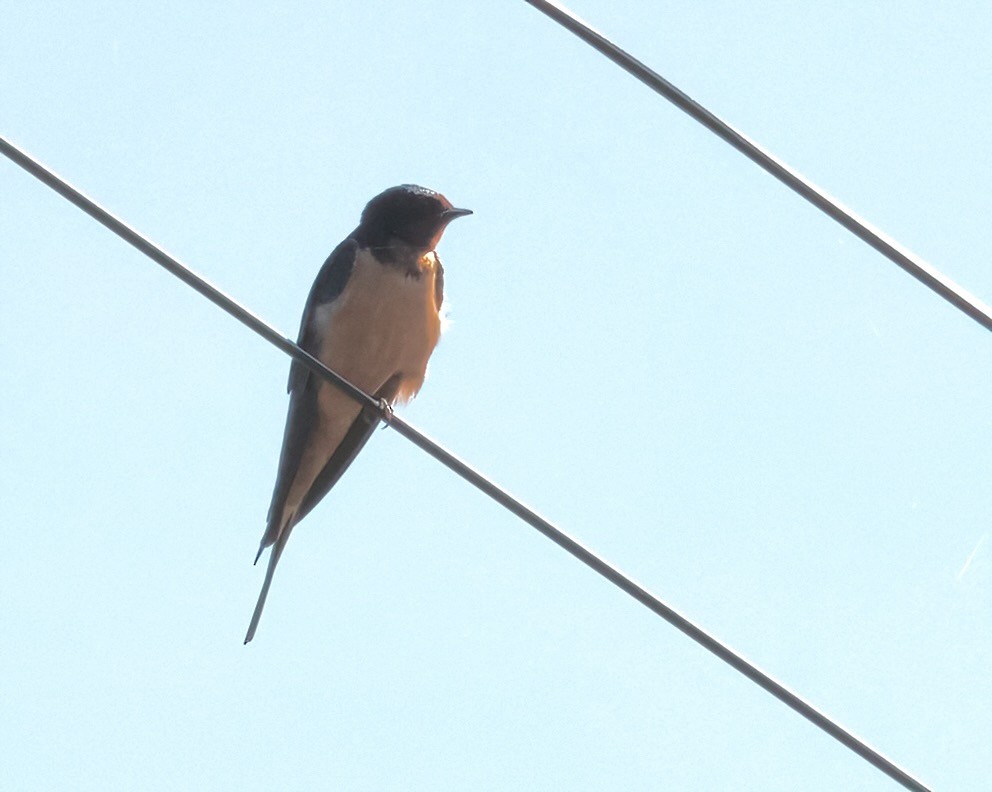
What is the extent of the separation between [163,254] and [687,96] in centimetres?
127

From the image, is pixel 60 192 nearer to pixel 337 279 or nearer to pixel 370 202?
pixel 337 279

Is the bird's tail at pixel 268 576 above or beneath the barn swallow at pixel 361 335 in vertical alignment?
beneath

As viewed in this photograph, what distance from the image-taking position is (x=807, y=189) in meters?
3.58

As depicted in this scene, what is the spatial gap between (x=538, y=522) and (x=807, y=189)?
3.29 ft

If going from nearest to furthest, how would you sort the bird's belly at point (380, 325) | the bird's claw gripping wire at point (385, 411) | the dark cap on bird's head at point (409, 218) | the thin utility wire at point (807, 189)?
the thin utility wire at point (807, 189)
the bird's claw gripping wire at point (385, 411)
the bird's belly at point (380, 325)
the dark cap on bird's head at point (409, 218)

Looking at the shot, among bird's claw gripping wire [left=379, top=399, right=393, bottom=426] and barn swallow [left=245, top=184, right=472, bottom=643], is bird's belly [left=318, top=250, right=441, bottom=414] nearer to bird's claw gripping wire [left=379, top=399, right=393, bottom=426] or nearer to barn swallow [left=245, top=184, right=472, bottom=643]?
barn swallow [left=245, top=184, right=472, bottom=643]

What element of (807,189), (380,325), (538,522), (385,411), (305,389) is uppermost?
(380,325)

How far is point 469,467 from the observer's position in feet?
12.9

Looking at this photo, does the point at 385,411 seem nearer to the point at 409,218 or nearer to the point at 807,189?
the point at 409,218

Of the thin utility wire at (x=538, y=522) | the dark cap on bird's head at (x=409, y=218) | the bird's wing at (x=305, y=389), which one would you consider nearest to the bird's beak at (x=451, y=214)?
the dark cap on bird's head at (x=409, y=218)

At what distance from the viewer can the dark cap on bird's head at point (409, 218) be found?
7.35m

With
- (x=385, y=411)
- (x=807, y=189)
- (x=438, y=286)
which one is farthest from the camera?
(x=438, y=286)

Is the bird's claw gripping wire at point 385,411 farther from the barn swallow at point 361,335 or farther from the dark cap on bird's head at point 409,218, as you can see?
the dark cap on bird's head at point 409,218

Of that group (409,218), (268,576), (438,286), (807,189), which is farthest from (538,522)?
(409,218)
